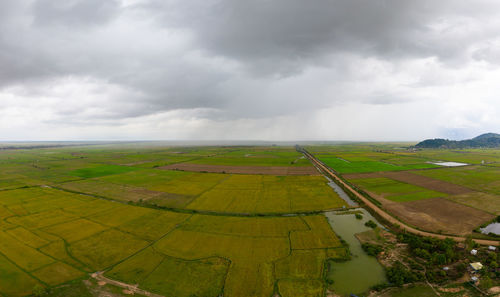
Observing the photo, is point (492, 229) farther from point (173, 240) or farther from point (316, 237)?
point (173, 240)

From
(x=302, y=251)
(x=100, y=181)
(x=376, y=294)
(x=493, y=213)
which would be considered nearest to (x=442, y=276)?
(x=376, y=294)

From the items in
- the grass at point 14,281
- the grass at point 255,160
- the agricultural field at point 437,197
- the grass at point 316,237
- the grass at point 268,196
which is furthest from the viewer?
the grass at point 255,160

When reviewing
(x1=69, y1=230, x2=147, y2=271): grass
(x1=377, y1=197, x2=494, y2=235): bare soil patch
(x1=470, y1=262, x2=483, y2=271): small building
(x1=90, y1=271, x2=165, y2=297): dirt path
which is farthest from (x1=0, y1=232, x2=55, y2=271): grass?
(x1=377, y1=197, x2=494, y2=235): bare soil patch

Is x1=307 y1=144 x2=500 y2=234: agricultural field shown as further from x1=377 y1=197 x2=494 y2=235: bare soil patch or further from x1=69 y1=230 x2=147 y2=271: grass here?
x1=69 y1=230 x2=147 y2=271: grass

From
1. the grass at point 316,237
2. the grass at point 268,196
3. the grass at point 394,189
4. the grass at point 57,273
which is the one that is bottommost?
the grass at point 57,273

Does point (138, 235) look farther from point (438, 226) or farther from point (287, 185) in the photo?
point (438, 226)

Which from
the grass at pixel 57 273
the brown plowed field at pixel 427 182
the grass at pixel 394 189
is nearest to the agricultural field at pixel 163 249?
the grass at pixel 57 273

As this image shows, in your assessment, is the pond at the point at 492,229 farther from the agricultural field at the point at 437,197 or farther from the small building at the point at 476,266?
the small building at the point at 476,266
